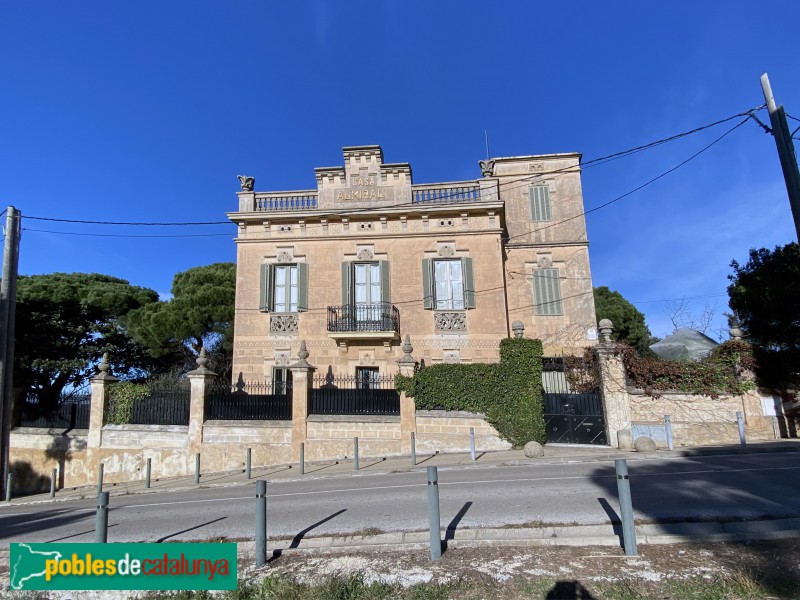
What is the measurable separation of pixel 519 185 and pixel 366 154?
23.5 feet

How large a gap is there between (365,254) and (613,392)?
35.1 feet

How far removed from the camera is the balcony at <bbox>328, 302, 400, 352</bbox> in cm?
1889

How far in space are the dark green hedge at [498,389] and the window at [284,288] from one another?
685 centimetres

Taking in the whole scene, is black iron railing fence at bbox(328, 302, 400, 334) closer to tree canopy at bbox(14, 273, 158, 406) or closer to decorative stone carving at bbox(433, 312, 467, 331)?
decorative stone carving at bbox(433, 312, 467, 331)

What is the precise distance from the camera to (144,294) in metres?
27.9

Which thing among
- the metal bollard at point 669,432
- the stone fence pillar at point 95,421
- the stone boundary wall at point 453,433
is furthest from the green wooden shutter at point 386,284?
the metal bollard at point 669,432

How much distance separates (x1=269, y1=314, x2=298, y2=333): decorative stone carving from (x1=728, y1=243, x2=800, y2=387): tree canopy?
16.1 meters

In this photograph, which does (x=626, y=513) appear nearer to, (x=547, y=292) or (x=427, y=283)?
(x=427, y=283)

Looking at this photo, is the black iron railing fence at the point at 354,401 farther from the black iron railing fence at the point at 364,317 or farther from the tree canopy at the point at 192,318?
the tree canopy at the point at 192,318

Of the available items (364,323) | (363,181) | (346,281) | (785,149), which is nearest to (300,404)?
(364,323)

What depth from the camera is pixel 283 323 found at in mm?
19766

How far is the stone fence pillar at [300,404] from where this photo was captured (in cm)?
1508

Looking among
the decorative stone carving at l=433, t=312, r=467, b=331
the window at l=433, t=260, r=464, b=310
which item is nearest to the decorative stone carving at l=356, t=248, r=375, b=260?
the window at l=433, t=260, r=464, b=310

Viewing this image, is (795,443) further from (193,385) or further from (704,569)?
(193,385)
